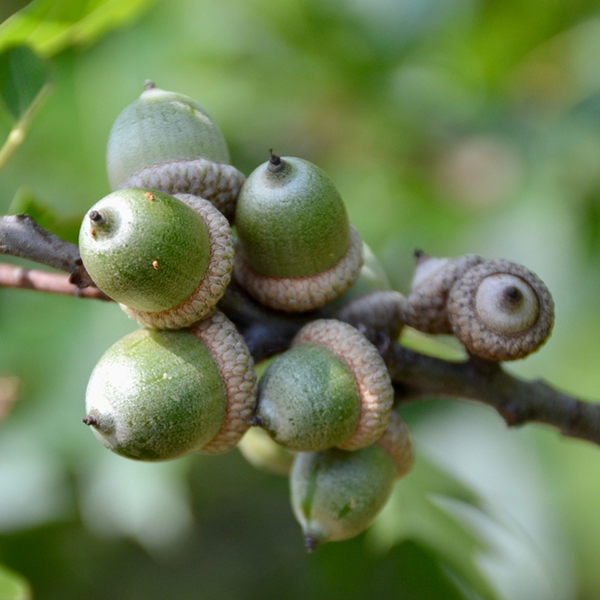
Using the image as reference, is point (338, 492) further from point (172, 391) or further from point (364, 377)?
point (172, 391)

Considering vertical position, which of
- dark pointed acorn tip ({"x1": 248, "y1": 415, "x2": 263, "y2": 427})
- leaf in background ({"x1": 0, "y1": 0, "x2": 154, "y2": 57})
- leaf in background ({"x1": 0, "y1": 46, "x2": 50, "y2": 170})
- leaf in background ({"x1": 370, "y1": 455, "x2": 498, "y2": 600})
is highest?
leaf in background ({"x1": 0, "y1": 0, "x2": 154, "y2": 57})

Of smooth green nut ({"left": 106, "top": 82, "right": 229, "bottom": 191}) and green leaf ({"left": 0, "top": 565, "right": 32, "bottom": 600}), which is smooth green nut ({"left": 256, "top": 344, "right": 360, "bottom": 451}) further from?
green leaf ({"left": 0, "top": 565, "right": 32, "bottom": 600})

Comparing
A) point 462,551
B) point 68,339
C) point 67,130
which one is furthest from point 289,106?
point 462,551

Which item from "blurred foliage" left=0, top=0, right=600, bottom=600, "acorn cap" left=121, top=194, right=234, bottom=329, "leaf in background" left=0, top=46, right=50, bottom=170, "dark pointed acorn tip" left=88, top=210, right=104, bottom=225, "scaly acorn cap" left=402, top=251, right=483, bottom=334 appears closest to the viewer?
Answer: "dark pointed acorn tip" left=88, top=210, right=104, bottom=225

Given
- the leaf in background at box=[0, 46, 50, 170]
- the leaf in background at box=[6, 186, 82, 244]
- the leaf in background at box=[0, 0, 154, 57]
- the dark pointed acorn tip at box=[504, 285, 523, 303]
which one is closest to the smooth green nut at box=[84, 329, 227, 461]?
the leaf in background at box=[6, 186, 82, 244]

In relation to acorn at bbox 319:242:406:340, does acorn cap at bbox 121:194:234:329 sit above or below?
above

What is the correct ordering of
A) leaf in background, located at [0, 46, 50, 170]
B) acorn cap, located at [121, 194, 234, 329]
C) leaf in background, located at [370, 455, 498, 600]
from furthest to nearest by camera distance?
leaf in background, located at [370, 455, 498, 600], leaf in background, located at [0, 46, 50, 170], acorn cap, located at [121, 194, 234, 329]

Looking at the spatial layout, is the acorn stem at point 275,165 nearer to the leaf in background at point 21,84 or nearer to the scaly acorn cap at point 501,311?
the scaly acorn cap at point 501,311

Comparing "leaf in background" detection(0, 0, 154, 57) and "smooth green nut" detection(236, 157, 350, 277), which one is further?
"leaf in background" detection(0, 0, 154, 57)
